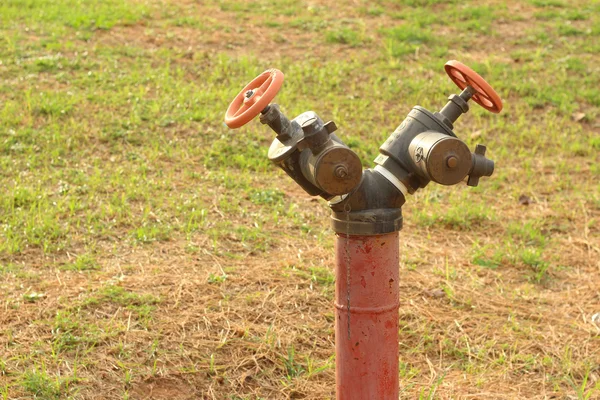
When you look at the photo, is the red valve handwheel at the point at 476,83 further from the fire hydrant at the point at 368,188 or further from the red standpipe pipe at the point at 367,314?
the red standpipe pipe at the point at 367,314

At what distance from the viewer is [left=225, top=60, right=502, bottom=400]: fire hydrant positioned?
205 centimetres

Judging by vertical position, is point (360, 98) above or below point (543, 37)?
below

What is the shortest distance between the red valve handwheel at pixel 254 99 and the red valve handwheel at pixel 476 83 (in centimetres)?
53

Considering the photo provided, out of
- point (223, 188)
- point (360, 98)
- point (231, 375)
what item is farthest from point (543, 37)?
point (231, 375)

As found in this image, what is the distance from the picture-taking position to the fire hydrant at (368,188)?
2.05m

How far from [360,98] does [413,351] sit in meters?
3.25

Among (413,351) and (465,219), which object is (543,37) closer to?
(465,219)

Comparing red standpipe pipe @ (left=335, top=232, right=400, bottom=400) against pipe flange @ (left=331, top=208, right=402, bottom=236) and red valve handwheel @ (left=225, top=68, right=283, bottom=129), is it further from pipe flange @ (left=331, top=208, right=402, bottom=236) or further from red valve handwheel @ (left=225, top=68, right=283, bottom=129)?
red valve handwheel @ (left=225, top=68, right=283, bottom=129)

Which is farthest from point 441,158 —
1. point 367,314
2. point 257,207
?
point 257,207

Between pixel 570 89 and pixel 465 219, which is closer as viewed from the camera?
pixel 465 219

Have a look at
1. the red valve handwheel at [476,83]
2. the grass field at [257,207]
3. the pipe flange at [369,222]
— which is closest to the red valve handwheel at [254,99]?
the pipe flange at [369,222]

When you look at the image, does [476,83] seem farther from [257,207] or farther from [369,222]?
[257,207]

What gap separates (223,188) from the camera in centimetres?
457

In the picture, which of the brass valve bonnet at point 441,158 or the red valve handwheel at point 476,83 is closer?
the brass valve bonnet at point 441,158
